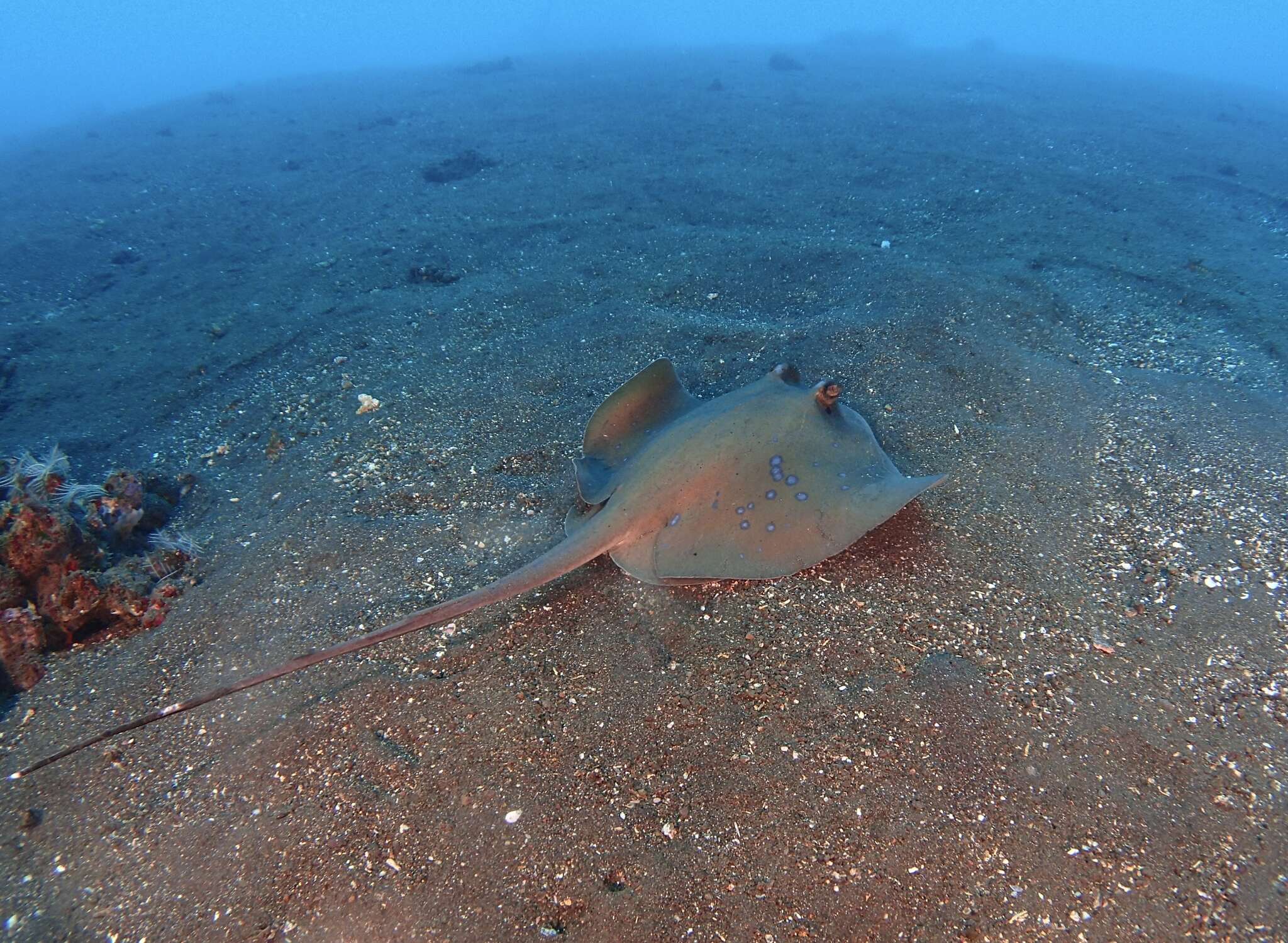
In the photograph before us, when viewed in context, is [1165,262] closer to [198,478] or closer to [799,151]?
[799,151]

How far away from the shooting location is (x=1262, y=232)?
8.63 metres

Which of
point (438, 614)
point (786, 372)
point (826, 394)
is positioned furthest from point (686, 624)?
point (786, 372)

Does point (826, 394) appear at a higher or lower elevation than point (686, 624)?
higher

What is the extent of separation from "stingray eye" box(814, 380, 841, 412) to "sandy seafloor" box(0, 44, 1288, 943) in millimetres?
835

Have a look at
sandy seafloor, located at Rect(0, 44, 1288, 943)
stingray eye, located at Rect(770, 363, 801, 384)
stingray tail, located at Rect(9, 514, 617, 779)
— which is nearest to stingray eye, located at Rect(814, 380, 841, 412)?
stingray eye, located at Rect(770, 363, 801, 384)

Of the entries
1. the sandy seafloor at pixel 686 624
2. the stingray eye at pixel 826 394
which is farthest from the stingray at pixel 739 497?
the sandy seafloor at pixel 686 624

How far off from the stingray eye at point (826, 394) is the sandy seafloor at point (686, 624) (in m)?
0.83

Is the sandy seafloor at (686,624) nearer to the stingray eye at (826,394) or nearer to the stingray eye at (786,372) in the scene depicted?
the stingray eye at (826,394)

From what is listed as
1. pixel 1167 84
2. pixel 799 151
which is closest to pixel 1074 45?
pixel 1167 84

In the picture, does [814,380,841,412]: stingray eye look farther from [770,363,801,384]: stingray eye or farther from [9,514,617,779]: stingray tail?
[9,514,617,779]: stingray tail

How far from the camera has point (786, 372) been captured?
11.9 feet

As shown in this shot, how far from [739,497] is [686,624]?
729 millimetres

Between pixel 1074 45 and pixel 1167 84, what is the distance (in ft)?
178

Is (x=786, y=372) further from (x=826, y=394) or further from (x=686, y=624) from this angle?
→ (x=686, y=624)
